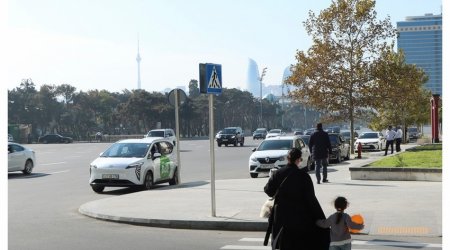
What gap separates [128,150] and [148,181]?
1244 mm

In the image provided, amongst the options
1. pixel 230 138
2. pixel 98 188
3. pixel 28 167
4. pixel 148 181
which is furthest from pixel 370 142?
pixel 98 188

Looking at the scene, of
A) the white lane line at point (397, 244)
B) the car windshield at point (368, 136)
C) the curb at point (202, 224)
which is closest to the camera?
the white lane line at point (397, 244)

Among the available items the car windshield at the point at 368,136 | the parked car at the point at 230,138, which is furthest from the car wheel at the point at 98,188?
the parked car at the point at 230,138

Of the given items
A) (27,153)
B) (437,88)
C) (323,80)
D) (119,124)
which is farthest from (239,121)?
(27,153)

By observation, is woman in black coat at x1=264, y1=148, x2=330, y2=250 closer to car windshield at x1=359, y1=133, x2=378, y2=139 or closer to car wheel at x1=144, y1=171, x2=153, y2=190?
car wheel at x1=144, y1=171, x2=153, y2=190

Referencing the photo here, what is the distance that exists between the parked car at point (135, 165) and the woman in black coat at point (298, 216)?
12.5 metres

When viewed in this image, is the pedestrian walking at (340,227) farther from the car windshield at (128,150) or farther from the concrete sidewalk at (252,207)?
the car windshield at (128,150)

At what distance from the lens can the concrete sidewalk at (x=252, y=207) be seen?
1195 cm

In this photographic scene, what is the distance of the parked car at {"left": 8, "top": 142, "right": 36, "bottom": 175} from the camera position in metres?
26.7

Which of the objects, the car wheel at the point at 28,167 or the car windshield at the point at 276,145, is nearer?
the car windshield at the point at 276,145

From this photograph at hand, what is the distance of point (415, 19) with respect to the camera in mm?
168625

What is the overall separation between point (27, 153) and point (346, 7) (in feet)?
75.4

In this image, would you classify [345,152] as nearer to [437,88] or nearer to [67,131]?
[67,131]

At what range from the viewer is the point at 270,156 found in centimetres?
2383
